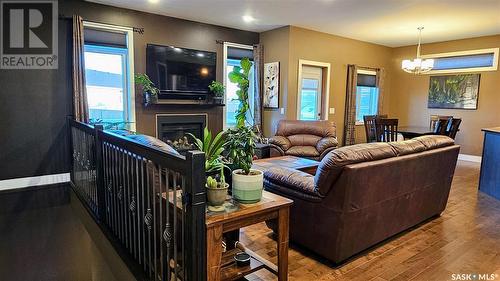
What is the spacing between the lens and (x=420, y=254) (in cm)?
273

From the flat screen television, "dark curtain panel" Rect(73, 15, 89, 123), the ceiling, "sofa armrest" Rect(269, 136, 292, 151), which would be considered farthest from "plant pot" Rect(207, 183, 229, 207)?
the flat screen television

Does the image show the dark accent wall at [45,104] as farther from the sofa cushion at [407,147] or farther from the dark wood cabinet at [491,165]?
the dark wood cabinet at [491,165]

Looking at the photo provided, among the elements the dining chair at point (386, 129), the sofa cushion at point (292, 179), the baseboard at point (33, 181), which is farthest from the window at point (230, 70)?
the sofa cushion at point (292, 179)

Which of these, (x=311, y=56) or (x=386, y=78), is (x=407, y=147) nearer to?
(x=311, y=56)

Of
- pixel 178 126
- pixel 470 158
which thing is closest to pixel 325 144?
pixel 178 126

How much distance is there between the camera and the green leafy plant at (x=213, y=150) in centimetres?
191

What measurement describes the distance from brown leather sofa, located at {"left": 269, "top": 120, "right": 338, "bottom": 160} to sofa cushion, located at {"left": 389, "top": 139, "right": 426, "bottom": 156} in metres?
2.17

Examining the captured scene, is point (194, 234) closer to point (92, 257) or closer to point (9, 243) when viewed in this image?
point (92, 257)

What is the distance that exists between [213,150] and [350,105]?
6.14 meters

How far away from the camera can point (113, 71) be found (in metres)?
5.27

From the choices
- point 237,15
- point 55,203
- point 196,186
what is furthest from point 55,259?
point 237,15

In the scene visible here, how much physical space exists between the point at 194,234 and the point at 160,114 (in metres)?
4.52

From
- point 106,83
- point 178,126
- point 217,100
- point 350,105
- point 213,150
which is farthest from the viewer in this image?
point 350,105

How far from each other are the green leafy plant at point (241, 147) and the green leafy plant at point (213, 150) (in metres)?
0.06
